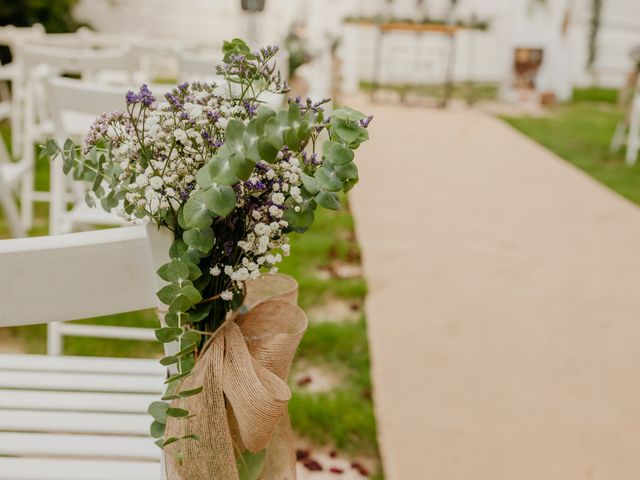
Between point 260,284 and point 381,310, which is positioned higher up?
point 260,284

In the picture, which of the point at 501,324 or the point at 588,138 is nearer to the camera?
the point at 501,324

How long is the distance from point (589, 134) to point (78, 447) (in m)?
8.82

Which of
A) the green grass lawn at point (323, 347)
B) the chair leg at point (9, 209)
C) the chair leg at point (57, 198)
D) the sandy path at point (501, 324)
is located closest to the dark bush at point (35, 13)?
the sandy path at point (501, 324)

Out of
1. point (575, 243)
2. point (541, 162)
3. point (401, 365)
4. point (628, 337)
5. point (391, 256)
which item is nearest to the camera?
point (401, 365)

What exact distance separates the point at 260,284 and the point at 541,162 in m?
6.53

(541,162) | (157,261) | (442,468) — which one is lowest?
(442,468)

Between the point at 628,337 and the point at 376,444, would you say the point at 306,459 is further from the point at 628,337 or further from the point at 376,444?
the point at 628,337

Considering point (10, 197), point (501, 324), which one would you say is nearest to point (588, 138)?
point (501, 324)

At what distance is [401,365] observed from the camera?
9.82 ft

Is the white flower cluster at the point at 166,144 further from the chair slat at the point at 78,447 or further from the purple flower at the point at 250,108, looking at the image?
the chair slat at the point at 78,447

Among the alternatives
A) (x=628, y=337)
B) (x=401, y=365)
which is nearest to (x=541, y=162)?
(x=628, y=337)

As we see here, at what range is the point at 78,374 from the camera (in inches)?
66.3

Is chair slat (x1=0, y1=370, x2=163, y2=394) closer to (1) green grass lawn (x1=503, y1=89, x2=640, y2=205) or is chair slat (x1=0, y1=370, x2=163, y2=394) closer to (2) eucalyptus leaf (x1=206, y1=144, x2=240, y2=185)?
(2) eucalyptus leaf (x1=206, y1=144, x2=240, y2=185)

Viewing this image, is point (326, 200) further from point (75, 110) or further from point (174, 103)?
point (75, 110)
